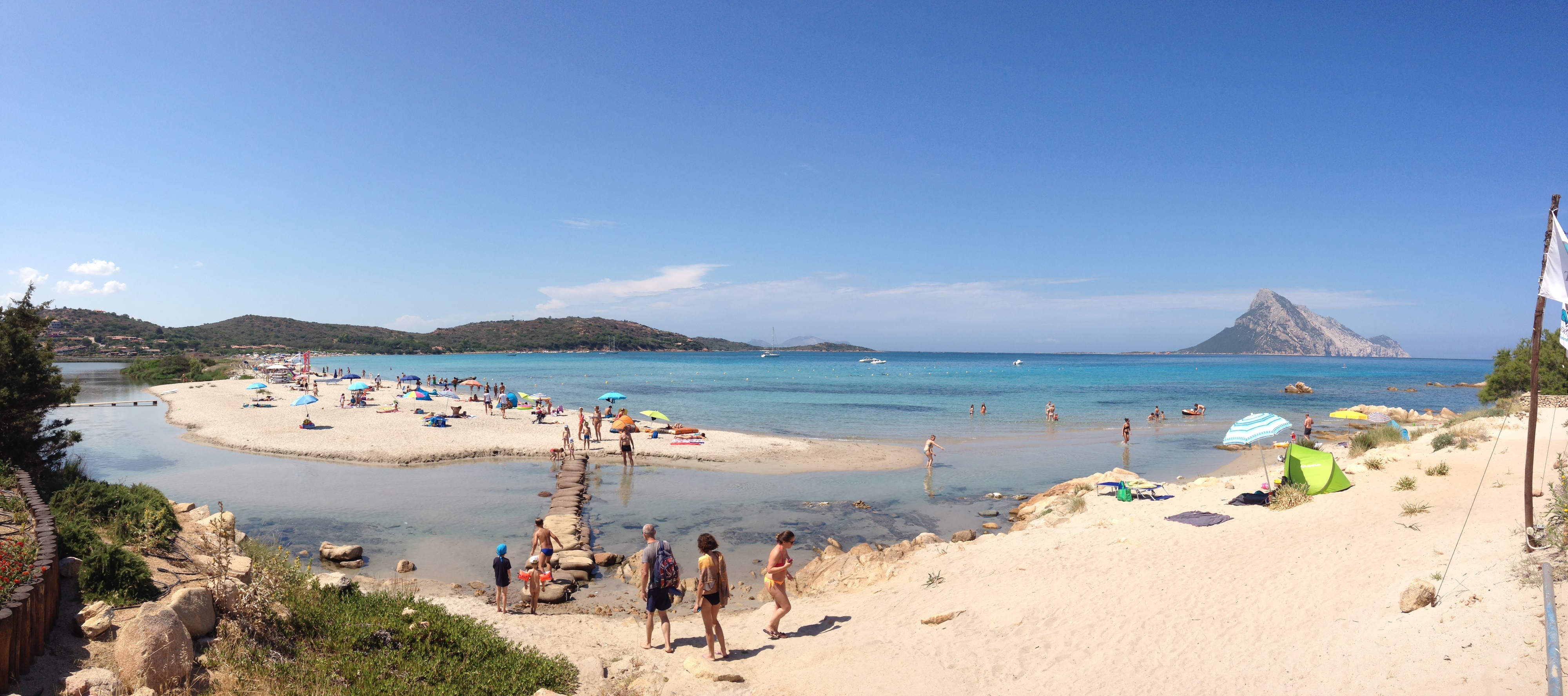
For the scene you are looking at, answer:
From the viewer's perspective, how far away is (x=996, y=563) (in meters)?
11.4

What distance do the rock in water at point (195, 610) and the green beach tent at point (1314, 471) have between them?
1815 centimetres

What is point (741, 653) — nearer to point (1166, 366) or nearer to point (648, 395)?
point (648, 395)

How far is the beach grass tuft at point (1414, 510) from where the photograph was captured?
10.9 metres

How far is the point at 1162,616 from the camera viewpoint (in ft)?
27.2

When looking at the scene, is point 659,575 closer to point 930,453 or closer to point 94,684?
point 94,684

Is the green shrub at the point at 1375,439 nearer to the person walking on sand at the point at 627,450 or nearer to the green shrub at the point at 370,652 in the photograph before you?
the person walking on sand at the point at 627,450

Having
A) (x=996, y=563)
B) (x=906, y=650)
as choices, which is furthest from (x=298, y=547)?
(x=996, y=563)

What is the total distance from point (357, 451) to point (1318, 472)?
2848 centimetres

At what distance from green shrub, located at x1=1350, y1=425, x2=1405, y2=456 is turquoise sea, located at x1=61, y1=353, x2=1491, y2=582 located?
167 inches

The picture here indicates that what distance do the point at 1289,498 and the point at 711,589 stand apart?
40.5ft

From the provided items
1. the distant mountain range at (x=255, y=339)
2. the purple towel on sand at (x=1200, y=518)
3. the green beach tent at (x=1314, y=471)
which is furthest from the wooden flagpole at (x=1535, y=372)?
the distant mountain range at (x=255, y=339)

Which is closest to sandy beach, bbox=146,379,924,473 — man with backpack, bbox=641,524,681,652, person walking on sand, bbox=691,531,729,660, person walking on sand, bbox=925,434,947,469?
person walking on sand, bbox=925,434,947,469

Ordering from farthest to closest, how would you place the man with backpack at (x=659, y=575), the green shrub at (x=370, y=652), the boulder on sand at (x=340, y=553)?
1. the boulder on sand at (x=340, y=553)
2. the man with backpack at (x=659, y=575)
3. the green shrub at (x=370, y=652)

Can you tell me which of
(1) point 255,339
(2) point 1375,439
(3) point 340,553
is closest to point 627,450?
(3) point 340,553
